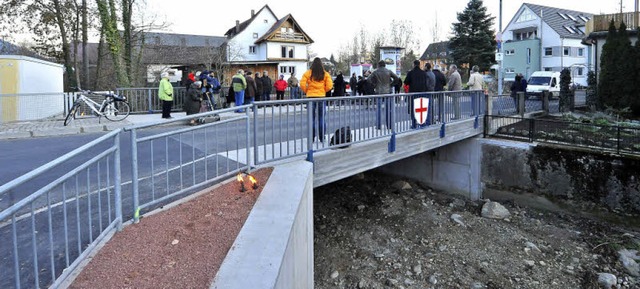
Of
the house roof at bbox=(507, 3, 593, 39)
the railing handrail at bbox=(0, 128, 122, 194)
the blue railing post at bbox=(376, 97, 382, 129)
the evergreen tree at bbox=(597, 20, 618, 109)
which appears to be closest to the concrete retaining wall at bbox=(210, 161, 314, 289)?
the railing handrail at bbox=(0, 128, 122, 194)

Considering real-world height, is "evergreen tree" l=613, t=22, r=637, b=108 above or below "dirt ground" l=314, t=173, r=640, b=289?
above

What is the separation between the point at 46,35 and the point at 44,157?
26.9 meters

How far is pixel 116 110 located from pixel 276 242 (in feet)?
40.7

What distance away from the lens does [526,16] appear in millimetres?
56969

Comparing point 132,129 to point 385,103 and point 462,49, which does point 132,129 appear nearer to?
point 385,103

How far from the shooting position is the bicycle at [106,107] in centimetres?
1389

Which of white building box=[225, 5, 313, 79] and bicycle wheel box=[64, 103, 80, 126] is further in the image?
white building box=[225, 5, 313, 79]

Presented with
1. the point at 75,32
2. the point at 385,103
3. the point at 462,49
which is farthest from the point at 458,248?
the point at 462,49

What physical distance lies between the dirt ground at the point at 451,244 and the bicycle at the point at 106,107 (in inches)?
276

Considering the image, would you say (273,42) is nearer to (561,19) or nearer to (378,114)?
(561,19)

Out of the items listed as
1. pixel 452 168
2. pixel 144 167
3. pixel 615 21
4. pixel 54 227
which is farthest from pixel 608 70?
pixel 54 227

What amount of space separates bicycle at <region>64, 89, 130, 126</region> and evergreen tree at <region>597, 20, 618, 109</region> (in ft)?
58.8

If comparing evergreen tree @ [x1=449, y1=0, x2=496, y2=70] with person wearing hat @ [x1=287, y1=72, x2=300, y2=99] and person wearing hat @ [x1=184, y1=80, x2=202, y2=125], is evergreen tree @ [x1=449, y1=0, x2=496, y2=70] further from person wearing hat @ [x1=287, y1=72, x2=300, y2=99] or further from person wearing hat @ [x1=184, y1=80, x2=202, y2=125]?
person wearing hat @ [x1=184, y1=80, x2=202, y2=125]

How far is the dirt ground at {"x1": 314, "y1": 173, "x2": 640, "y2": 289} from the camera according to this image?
8.28 m
